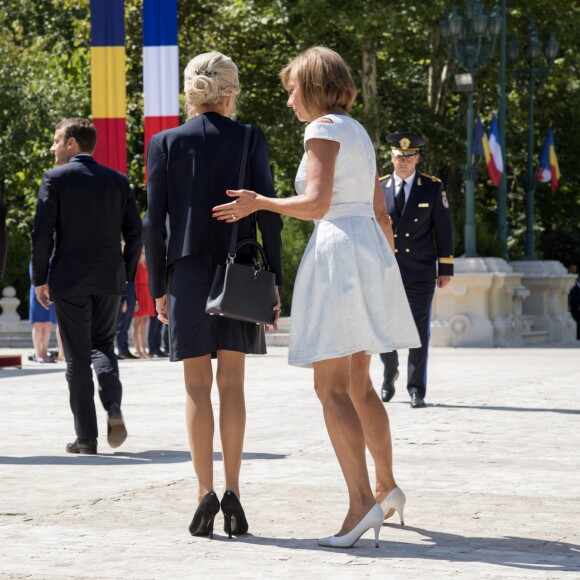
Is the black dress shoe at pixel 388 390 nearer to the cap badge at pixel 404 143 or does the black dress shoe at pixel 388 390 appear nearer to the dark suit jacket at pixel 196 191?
the cap badge at pixel 404 143

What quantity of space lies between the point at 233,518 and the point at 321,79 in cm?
171

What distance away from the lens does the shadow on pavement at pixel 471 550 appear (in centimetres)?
493

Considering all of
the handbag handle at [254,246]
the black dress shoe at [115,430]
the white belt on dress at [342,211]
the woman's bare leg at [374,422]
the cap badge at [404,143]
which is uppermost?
the cap badge at [404,143]

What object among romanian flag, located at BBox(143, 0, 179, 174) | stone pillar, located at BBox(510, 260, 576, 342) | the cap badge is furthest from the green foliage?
the cap badge

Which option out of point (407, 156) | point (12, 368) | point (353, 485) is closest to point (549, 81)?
point (12, 368)

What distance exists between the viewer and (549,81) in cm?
3797

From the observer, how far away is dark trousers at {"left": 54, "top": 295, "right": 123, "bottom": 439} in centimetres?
818

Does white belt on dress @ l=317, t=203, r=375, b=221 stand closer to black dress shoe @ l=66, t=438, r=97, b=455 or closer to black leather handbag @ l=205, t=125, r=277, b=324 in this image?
black leather handbag @ l=205, t=125, r=277, b=324

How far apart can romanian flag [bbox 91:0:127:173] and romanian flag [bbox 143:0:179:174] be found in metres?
0.44

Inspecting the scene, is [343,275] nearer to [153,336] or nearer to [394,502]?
[394,502]

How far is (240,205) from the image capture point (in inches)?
210

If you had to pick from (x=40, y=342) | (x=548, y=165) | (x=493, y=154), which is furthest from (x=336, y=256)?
(x=548, y=165)

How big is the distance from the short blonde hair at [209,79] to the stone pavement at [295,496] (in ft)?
5.62

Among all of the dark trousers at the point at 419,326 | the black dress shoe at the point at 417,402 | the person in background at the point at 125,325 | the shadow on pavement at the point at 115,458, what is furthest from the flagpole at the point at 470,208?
the shadow on pavement at the point at 115,458
